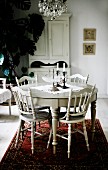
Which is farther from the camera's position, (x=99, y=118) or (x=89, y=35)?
(x=89, y=35)

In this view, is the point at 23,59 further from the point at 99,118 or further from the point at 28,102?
the point at 28,102

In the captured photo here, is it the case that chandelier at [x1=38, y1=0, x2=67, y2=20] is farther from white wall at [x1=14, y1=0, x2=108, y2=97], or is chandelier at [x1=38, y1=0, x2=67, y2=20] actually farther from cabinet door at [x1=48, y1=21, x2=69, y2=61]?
white wall at [x1=14, y1=0, x2=108, y2=97]

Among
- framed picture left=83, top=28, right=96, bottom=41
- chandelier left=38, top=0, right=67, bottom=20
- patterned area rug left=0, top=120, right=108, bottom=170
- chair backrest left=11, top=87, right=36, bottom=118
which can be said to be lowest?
patterned area rug left=0, top=120, right=108, bottom=170

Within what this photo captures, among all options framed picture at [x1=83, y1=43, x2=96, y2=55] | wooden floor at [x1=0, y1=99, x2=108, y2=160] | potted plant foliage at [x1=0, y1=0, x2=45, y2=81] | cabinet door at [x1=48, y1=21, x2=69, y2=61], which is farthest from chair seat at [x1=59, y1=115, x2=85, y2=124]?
framed picture at [x1=83, y1=43, x2=96, y2=55]

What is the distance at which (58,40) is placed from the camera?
229 inches

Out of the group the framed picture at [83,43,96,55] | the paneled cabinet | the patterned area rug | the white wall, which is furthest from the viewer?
the framed picture at [83,43,96,55]

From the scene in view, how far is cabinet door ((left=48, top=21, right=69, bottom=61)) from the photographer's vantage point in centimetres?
572

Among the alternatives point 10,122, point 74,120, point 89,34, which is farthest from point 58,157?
point 89,34

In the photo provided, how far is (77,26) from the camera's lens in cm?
593

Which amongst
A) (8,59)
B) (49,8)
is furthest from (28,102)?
(8,59)

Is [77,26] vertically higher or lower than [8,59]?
higher

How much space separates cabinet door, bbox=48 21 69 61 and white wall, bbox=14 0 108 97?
287mm

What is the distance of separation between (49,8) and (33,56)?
2364mm

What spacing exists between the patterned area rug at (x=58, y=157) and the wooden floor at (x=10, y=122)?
14cm
